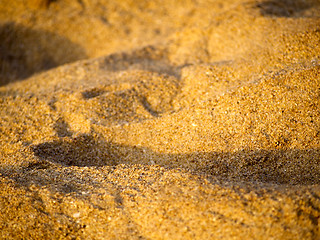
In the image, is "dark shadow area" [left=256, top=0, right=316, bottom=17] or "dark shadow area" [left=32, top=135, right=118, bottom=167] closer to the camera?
"dark shadow area" [left=32, top=135, right=118, bottom=167]

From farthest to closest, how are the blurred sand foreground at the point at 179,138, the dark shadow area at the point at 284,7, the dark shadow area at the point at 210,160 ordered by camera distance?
the dark shadow area at the point at 284,7 < the dark shadow area at the point at 210,160 < the blurred sand foreground at the point at 179,138

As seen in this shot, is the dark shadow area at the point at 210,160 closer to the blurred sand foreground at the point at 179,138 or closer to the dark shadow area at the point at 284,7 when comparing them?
the blurred sand foreground at the point at 179,138

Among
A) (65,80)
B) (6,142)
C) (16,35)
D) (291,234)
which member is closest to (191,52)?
(65,80)

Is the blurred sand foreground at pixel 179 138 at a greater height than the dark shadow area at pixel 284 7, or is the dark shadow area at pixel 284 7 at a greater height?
the dark shadow area at pixel 284 7

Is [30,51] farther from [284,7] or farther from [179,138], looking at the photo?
[284,7]

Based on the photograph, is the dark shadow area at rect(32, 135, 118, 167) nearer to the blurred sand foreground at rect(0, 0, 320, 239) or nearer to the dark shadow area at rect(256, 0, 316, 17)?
the blurred sand foreground at rect(0, 0, 320, 239)

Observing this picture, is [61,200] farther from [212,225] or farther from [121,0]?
[121,0]

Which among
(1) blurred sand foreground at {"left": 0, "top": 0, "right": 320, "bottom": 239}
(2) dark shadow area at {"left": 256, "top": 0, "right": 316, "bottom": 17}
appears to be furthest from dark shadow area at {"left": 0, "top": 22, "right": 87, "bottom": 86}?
(2) dark shadow area at {"left": 256, "top": 0, "right": 316, "bottom": 17}

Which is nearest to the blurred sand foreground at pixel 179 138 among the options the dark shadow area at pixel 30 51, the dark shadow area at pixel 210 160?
the dark shadow area at pixel 210 160
